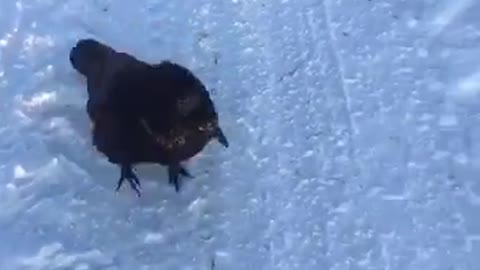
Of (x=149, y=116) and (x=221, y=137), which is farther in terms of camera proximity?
(x=221, y=137)

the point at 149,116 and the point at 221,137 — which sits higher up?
the point at 149,116

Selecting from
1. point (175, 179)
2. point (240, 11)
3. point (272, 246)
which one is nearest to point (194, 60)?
point (240, 11)

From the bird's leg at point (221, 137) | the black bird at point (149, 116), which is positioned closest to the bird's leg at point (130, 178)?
the black bird at point (149, 116)

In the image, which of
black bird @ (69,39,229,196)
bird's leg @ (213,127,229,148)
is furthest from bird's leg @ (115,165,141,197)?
bird's leg @ (213,127,229,148)

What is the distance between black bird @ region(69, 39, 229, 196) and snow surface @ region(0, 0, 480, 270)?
0.07 metres

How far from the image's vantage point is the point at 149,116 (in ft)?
4.99

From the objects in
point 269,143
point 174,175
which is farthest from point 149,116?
point 269,143

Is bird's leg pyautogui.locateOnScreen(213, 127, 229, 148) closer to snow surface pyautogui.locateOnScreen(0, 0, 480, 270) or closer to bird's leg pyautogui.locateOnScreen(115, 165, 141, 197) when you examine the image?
snow surface pyautogui.locateOnScreen(0, 0, 480, 270)

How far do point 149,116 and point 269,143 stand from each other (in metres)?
0.23

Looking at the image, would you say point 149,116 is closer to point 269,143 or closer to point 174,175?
point 174,175

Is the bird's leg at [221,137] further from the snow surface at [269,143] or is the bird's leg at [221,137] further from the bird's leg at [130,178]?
the bird's leg at [130,178]

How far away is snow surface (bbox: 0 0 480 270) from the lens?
1.58 metres

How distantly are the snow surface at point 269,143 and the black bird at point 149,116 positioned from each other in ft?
0.23

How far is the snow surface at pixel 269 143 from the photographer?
5.18 ft
